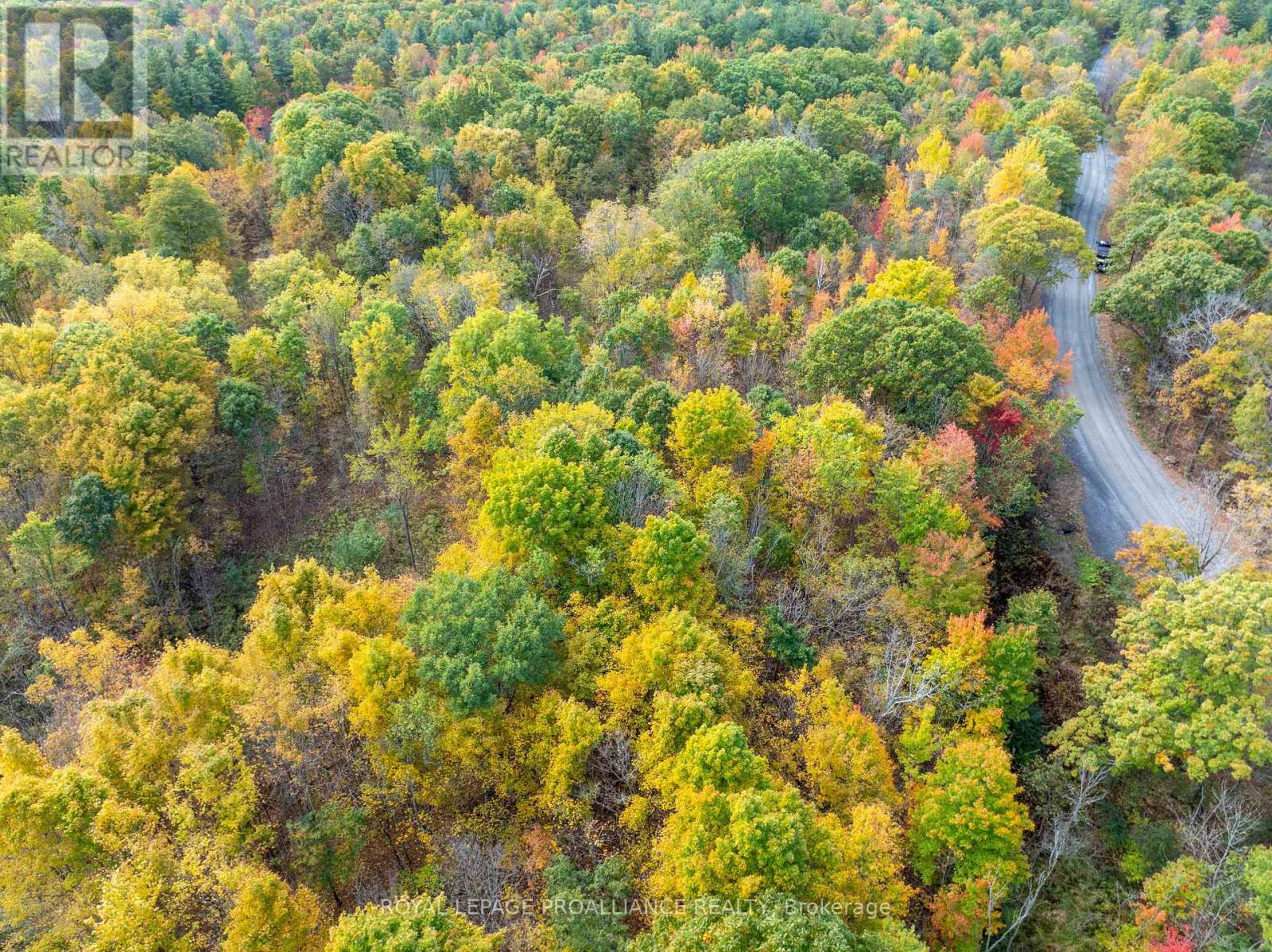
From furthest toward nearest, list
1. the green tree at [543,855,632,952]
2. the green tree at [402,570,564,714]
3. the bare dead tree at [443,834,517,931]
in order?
the green tree at [402,570,564,714], the bare dead tree at [443,834,517,931], the green tree at [543,855,632,952]

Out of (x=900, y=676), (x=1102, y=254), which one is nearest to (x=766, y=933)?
(x=900, y=676)

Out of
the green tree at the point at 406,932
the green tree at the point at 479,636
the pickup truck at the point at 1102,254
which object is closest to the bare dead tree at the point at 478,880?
the green tree at the point at 479,636

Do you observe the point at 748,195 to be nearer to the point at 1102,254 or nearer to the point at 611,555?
the point at 1102,254

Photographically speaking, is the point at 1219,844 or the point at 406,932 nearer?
the point at 406,932

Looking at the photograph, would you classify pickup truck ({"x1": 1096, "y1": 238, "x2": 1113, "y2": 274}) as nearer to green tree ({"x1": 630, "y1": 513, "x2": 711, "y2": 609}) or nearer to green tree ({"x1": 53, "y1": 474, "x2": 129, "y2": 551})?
green tree ({"x1": 630, "y1": 513, "x2": 711, "y2": 609})

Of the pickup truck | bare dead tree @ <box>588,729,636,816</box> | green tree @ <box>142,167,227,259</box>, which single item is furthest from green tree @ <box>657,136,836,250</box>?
bare dead tree @ <box>588,729,636,816</box>

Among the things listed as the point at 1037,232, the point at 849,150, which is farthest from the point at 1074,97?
the point at 1037,232

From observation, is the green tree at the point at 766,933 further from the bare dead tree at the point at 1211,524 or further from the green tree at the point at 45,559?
the green tree at the point at 45,559

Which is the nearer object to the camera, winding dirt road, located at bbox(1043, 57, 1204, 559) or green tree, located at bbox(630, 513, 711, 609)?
green tree, located at bbox(630, 513, 711, 609)
